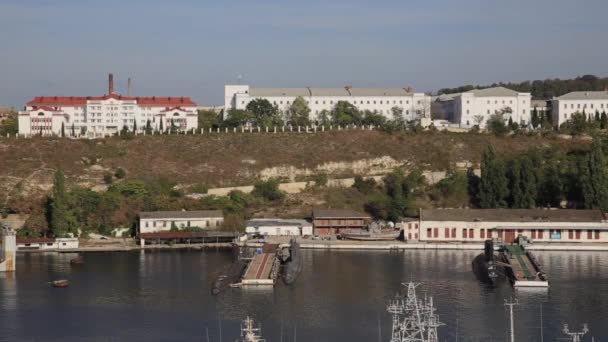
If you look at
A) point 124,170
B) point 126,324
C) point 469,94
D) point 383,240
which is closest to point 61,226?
point 124,170

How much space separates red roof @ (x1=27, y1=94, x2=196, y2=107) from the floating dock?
2842 cm

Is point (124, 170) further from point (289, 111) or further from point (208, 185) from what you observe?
point (289, 111)

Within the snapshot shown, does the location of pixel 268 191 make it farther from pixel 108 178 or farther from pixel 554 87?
pixel 554 87

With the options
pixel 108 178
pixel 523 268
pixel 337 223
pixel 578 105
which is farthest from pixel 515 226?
pixel 578 105

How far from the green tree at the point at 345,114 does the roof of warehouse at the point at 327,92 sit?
8.42 ft

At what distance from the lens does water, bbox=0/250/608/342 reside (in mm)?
21906

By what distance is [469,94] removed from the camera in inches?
2260

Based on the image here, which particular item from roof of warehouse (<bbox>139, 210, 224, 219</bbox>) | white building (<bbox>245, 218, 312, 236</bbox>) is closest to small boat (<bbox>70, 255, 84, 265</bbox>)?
roof of warehouse (<bbox>139, 210, 224, 219</bbox>)

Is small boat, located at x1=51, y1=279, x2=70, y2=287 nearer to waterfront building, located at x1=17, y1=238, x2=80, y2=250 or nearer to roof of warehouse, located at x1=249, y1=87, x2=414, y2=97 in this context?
waterfront building, located at x1=17, y1=238, x2=80, y2=250

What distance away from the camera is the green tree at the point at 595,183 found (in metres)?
37.5

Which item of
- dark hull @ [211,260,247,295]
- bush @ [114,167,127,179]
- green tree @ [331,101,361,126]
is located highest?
green tree @ [331,101,361,126]

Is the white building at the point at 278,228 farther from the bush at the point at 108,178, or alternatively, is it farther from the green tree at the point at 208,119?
the green tree at the point at 208,119

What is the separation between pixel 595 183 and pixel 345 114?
20017 millimetres

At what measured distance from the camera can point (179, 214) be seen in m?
37.9
